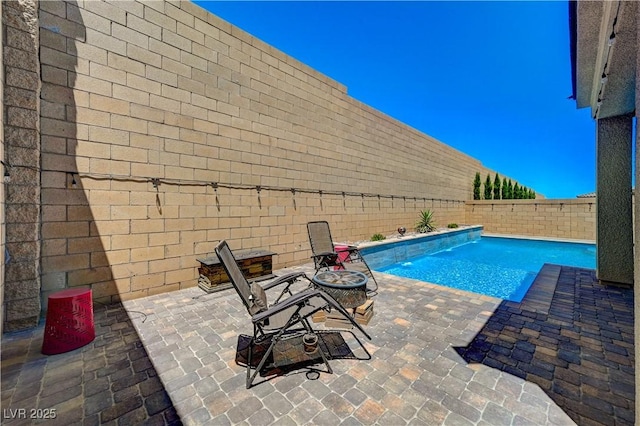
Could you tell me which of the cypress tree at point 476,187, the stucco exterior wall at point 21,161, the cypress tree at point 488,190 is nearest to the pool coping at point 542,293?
the stucco exterior wall at point 21,161

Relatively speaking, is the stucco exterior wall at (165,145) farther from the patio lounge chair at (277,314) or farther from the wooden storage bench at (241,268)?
the patio lounge chair at (277,314)

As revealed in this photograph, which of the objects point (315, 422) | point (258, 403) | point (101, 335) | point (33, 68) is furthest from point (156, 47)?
point (315, 422)

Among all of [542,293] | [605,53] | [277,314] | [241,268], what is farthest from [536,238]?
[277,314]

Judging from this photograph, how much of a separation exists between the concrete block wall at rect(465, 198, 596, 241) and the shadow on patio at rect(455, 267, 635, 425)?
11243 millimetres

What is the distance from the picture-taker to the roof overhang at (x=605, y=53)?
7.90 ft

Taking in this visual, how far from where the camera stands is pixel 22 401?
1.82 m

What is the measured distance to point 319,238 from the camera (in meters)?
5.15

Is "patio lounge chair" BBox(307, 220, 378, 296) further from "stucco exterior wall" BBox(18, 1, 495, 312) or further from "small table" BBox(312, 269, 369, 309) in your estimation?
"small table" BBox(312, 269, 369, 309)

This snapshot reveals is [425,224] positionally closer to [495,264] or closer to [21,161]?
[495,264]

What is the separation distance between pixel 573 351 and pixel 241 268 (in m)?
4.48

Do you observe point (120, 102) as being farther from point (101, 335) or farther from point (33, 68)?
point (101, 335)

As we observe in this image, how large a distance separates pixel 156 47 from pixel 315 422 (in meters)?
5.36

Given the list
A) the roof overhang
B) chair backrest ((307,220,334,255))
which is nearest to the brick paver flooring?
chair backrest ((307,220,334,255))

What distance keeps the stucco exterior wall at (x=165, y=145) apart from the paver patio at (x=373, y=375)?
1.13 metres
